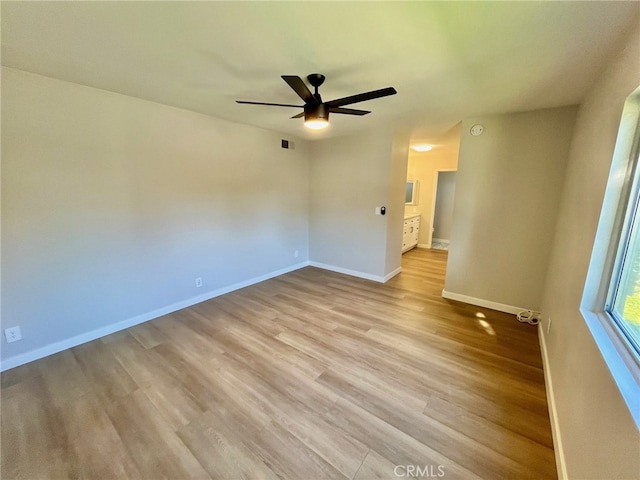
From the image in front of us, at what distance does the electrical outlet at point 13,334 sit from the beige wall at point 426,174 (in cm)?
664

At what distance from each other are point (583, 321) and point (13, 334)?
163 inches

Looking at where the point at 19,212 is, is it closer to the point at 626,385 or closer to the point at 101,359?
the point at 101,359

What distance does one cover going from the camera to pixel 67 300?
241 cm

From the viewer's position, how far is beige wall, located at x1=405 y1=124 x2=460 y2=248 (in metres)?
→ 6.00

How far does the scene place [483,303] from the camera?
339cm

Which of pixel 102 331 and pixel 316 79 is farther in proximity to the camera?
pixel 102 331

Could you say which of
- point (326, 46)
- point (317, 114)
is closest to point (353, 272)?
point (317, 114)

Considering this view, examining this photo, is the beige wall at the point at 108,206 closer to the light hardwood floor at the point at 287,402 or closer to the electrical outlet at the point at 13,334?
the electrical outlet at the point at 13,334

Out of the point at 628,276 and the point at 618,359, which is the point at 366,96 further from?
the point at 618,359

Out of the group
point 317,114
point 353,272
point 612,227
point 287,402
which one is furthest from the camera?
point 353,272

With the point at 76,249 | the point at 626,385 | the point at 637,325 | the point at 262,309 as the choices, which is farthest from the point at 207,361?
the point at 637,325

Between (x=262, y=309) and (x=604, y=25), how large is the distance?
11.8 ft

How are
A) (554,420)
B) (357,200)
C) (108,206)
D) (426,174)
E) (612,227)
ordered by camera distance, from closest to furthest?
(612,227)
(554,420)
(108,206)
(357,200)
(426,174)

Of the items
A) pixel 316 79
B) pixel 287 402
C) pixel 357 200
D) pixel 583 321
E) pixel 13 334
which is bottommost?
pixel 287 402
